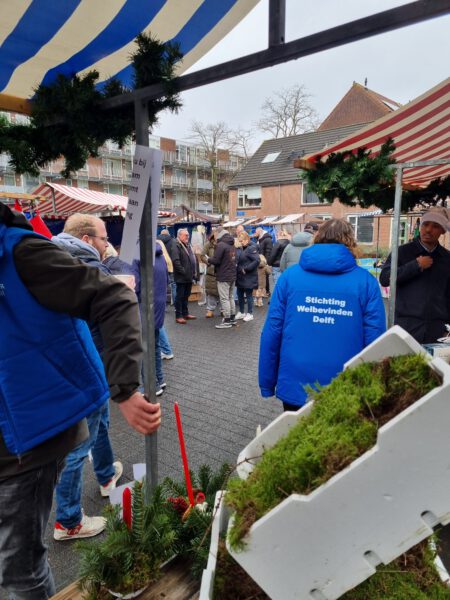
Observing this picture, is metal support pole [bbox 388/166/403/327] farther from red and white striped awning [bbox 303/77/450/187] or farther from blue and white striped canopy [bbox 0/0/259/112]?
blue and white striped canopy [bbox 0/0/259/112]

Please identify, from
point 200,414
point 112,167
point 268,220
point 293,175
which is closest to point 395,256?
point 200,414

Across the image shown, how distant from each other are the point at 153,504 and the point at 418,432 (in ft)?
3.55

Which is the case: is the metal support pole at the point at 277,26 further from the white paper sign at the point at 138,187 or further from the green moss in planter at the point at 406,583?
the green moss in planter at the point at 406,583

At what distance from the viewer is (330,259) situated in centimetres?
240

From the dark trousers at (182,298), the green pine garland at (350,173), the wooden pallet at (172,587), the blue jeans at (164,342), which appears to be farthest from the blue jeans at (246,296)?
the wooden pallet at (172,587)

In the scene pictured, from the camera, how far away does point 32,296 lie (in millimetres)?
1396

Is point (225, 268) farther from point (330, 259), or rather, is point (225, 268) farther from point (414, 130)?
point (330, 259)

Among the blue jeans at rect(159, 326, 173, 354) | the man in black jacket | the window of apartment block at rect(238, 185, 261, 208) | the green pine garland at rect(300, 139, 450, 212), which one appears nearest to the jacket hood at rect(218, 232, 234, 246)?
the man in black jacket

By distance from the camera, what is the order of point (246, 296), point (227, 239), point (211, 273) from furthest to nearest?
point (246, 296), point (211, 273), point (227, 239)

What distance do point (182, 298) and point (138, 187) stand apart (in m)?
7.63

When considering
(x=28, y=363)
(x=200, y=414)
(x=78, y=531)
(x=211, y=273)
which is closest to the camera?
(x=28, y=363)

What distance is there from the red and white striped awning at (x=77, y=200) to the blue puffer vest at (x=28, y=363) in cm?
762

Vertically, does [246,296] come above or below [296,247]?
below

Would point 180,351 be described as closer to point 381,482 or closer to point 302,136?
point 381,482
